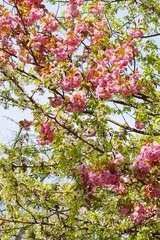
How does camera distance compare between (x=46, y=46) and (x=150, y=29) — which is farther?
(x=150, y=29)

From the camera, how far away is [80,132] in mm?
3928

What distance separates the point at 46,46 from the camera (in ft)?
13.3

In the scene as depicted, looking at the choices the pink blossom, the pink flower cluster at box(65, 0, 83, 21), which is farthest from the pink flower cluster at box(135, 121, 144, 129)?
the pink flower cluster at box(65, 0, 83, 21)

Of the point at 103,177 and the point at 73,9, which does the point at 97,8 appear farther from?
the point at 103,177

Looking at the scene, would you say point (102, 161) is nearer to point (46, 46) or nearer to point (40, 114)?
point (40, 114)

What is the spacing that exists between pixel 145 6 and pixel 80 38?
2480 millimetres

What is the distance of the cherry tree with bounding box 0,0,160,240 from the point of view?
3555 millimetres

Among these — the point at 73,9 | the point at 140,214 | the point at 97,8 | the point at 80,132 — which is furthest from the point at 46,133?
the point at 97,8

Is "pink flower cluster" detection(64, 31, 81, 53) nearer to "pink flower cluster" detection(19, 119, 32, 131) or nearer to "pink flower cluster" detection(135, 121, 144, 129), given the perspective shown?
Answer: "pink flower cluster" detection(19, 119, 32, 131)

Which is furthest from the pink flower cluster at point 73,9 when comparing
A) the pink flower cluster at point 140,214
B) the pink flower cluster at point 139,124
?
the pink flower cluster at point 140,214

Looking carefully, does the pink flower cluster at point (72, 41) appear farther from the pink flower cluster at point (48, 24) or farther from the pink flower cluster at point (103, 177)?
the pink flower cluster at point (103, 177)

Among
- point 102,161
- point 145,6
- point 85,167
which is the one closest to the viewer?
point 102,161

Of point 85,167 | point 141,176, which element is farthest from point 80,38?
point 141,176

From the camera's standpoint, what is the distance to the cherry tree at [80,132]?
355 centimetres
